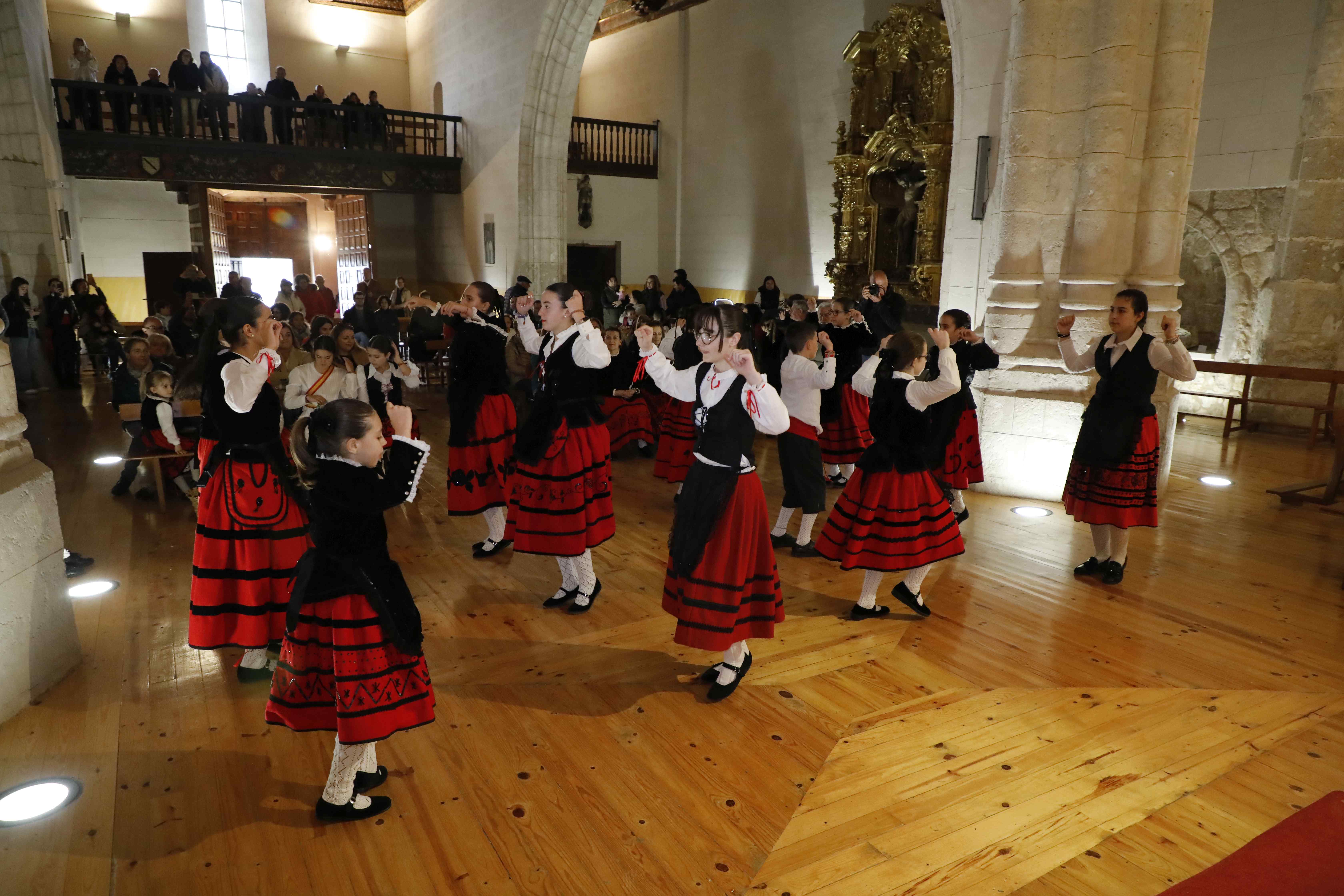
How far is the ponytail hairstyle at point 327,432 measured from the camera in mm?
2316

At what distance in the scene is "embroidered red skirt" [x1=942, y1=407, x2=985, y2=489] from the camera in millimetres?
5801

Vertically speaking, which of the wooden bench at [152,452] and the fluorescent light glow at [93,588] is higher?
the wooden bench at [152,452]

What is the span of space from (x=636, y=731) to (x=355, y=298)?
32.5ft

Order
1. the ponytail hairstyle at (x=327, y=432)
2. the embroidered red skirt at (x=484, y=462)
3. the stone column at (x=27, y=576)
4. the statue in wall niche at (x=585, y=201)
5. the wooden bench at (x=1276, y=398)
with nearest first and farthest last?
the ponytail hairstyle at (x=327, y=432) < the stone column at (x=27, y=576) < the embroidered red skirt at (x=484, y=462) < the wooden bench at (x=1276, y=398) < the statue in wall niche at (x=585, y=201)

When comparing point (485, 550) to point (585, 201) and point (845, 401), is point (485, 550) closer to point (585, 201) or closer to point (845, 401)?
point (845, 401)

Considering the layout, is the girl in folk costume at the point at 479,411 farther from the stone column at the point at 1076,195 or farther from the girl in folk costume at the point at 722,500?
the stone column at the point at 1076,195

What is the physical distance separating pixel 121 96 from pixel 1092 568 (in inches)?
569

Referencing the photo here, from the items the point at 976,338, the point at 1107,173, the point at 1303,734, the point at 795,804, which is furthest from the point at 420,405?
the point at 1303,734

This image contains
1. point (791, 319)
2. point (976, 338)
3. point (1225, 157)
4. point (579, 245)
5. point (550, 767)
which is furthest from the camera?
point (579, 245)

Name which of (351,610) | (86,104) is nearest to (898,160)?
(351,610)

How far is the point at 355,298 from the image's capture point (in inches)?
456

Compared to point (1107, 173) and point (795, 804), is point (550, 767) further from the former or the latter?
point (1107, 173)

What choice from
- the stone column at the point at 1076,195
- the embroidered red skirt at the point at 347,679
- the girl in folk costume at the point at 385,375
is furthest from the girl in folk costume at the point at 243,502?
the stone column at the point at 1076,195

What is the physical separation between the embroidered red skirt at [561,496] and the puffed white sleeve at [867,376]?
1.26 m
